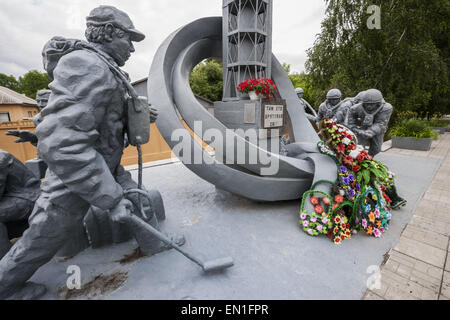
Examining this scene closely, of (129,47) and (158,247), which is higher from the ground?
(129,47)

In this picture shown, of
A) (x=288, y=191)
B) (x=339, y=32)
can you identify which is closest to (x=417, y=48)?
(x=339, y=32)

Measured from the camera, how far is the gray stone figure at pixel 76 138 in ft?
4.67

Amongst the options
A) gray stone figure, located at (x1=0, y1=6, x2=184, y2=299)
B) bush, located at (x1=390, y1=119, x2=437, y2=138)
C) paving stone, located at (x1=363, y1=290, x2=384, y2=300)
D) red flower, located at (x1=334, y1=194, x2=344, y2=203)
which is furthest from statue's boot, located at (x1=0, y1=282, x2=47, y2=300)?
bush, located at (x1=390, y1=119, x2=437, y2=138)

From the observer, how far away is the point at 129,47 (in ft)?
6.31

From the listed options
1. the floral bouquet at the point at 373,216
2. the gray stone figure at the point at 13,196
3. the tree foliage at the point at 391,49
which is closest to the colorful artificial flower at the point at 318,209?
the floral bouquet at the point at 373,216

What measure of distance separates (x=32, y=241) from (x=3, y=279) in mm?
371

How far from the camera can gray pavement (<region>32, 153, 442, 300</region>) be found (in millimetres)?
2000

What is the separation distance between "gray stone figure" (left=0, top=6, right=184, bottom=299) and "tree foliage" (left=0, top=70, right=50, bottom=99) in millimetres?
43354

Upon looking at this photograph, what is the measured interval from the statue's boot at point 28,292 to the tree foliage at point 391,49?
1458 cm

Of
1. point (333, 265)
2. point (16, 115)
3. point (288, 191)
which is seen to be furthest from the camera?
point (16, 115)

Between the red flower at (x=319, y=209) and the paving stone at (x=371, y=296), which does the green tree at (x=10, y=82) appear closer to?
the red flower at (x=319, y=209)

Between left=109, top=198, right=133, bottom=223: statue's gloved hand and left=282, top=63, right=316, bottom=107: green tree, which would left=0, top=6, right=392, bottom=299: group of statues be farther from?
left=282, top=63, right=316, bottom=107: green tree

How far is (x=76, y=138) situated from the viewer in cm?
143

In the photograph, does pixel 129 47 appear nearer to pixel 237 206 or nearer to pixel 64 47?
pixel 64 47
